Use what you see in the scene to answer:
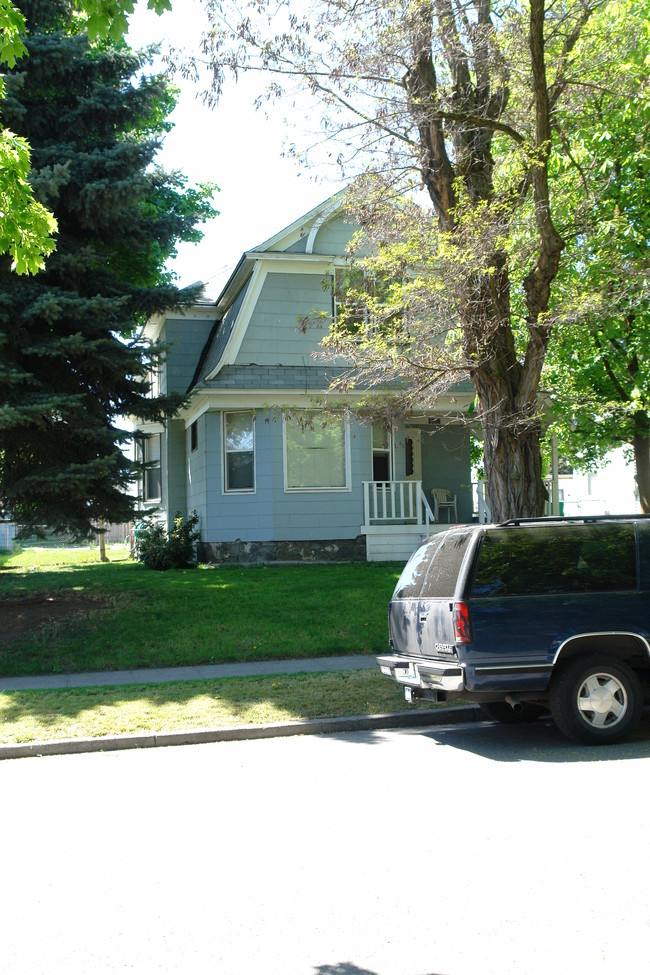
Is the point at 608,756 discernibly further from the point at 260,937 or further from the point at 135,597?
the point at 135,597

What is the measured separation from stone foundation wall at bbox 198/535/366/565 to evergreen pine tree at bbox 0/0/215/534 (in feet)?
16.2

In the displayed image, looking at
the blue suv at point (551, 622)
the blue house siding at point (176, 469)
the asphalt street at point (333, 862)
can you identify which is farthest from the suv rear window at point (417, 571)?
the blue house siding at point (176, 469)

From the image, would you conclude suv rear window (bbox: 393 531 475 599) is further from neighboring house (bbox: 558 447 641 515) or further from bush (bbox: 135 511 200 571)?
neighboring house (bbox: 558 447 641 515)

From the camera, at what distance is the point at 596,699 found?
24.9 ft

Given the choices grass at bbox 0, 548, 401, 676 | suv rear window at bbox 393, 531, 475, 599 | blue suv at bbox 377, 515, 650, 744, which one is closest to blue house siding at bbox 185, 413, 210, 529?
grass at bbox 0, 548, 401, 676

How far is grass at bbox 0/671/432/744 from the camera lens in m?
8.59

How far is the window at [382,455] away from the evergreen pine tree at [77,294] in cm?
683

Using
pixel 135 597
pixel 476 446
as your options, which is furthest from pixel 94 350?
pixel 476 446

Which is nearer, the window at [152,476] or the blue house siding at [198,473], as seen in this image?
the blue house siding at [198,473]

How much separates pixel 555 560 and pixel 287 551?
12.2m

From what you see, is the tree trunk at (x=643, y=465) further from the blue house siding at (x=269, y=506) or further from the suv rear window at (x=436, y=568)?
the suv rear window at (x=436, y=568)

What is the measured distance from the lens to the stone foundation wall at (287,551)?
1959 centimetres

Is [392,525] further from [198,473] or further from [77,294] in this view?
[77,294]

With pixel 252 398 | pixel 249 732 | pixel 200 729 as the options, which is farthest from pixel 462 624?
pixel 252 398
